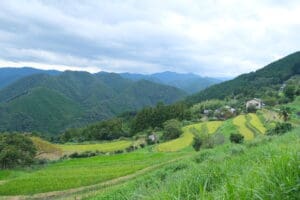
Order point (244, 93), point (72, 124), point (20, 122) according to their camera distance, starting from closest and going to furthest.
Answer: point (244, 93)
point (20, 122)
point (72, 124)

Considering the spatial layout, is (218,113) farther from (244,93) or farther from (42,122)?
(42,122)

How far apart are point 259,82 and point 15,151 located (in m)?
105

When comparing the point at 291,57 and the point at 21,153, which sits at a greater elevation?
the point at 291,57

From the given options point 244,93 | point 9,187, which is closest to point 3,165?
point 9,187

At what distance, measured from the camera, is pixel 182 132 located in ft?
202

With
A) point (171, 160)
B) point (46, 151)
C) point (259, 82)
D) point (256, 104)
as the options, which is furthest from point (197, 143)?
point (259, 82)

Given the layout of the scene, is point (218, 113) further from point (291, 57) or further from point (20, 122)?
point (20, 122)

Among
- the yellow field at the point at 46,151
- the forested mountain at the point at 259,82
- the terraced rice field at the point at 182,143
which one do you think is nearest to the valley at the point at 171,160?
the terraced rice field at the point at 182,143

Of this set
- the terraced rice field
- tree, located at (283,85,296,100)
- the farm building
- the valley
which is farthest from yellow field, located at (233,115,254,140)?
tree, located at (283,85,296,100)

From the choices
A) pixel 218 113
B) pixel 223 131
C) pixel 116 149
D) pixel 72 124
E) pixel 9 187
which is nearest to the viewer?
pixel 9 187

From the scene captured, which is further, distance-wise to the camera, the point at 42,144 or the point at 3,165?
the point at 42,144

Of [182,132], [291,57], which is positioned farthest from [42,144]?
[291,57]

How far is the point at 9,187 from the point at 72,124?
520 feet

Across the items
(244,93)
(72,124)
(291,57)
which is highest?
(291,57)
